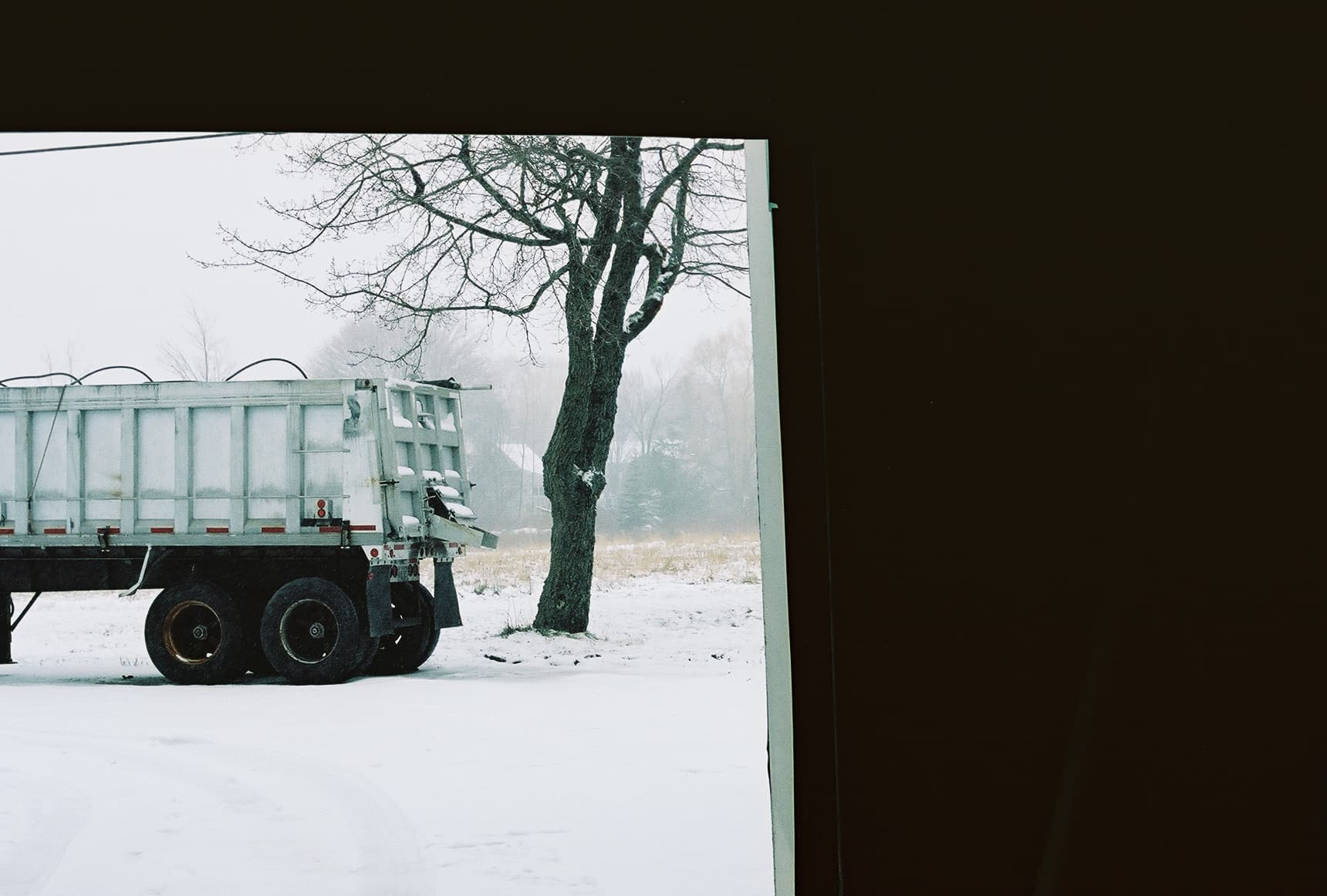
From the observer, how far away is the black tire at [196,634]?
32.9 feet

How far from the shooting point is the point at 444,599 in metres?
10.9

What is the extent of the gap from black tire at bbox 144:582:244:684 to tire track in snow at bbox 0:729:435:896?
54.4 inches

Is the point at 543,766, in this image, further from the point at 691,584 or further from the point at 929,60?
the point at 691,584

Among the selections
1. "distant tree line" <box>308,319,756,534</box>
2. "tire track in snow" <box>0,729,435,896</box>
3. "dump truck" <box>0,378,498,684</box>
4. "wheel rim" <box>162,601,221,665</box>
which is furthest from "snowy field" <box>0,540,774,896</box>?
"distant tree line" <box>308,319,756,534</box>

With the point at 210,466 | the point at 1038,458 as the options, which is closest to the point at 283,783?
the point at 210,466

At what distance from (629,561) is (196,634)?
13.5m

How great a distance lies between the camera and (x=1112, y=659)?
2492 millimetres

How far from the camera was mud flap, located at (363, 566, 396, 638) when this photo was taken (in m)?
9.92

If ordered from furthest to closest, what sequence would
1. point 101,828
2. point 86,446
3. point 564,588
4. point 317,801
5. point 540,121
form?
1. point 564,588
2. point 86,446
3. point 317,801
4. point 101,828
5. point 540,121

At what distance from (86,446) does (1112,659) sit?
32.5 feet

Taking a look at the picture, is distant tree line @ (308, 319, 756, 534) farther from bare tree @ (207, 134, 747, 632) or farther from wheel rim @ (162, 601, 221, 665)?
wheel rim @ (162, 601, 221, 665)

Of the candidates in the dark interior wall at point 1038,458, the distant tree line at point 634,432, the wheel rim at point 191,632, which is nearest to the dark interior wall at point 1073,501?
the dark interior wall at point 1038,458

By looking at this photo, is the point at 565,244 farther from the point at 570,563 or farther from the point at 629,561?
the point at 629,561

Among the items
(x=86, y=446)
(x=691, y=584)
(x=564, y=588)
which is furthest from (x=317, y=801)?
(x=691, y=584)
